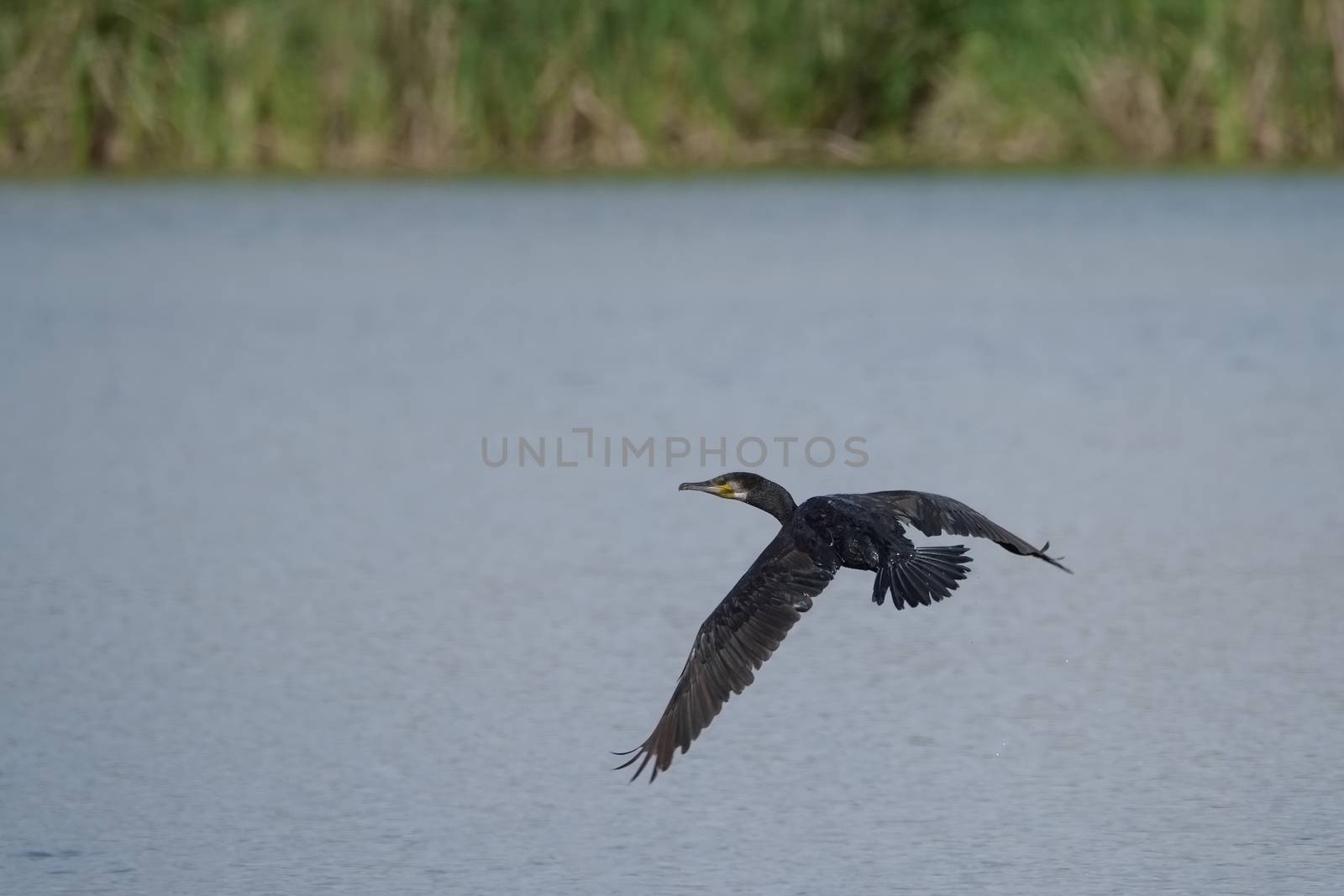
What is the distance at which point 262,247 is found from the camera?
1878 cm

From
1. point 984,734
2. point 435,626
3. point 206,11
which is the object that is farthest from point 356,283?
point 984,734

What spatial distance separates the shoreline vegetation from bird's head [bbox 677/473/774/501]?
616 inches

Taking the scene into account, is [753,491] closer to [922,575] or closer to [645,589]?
[922,575]

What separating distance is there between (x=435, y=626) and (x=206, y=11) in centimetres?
1587

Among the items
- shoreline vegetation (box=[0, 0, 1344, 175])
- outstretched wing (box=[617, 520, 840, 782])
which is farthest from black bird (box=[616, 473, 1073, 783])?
shoreline vegetation (box=[0, 0, 1344, 175])

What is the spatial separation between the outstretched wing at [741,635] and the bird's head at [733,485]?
2.11 feet

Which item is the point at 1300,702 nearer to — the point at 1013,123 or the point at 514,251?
the point at 514,251

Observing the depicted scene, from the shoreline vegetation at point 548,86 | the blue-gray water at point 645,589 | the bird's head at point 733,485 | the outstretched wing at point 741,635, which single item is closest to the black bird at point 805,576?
the outstretched wing at point 741,635

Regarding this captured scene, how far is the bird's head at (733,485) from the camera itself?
6.43 metres

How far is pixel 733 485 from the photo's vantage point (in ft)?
21.3

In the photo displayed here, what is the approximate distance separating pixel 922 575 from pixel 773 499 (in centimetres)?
87

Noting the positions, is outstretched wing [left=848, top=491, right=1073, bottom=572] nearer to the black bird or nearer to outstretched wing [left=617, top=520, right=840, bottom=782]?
the black bird

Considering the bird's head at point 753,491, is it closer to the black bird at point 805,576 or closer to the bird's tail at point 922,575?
the black bird at point 805,576

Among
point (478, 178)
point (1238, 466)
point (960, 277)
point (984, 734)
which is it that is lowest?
point (478, 178)
